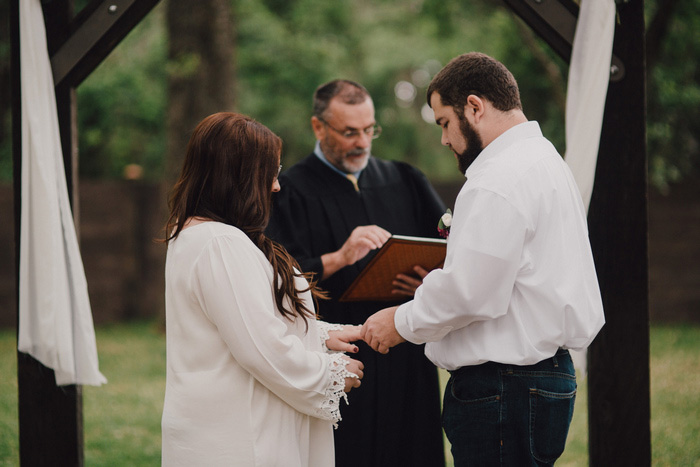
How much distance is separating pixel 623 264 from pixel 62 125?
269cm

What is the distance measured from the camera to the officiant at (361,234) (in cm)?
364

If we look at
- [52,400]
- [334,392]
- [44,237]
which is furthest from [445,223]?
[52,400]

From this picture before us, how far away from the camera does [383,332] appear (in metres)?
2.79

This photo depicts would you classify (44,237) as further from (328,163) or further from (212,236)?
(328,163)

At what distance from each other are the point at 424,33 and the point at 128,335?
390 inches

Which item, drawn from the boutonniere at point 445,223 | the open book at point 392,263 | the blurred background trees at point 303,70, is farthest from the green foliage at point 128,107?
the boutonniere at point 445,223

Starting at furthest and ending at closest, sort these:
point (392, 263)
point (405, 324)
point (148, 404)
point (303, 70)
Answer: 1. point (303, 70)
2. point (148, 404)
3. point (392, 263)
4. point (405, 324)

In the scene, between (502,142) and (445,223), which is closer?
(502,142)

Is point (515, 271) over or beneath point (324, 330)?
over

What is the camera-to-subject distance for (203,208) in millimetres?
2484

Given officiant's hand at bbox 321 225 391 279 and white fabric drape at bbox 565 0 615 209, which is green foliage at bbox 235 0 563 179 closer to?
white fabric drape at bbox 565 0 615 209

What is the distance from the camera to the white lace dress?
2363 millimetres

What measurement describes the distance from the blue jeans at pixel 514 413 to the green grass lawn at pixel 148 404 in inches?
108

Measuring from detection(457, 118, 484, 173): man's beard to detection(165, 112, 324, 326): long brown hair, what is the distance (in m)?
0.68
